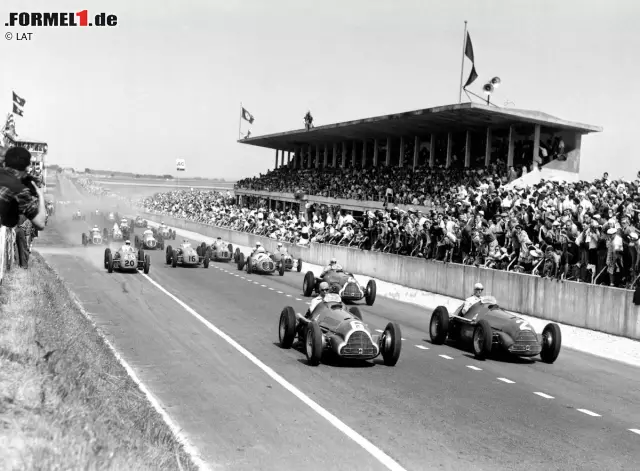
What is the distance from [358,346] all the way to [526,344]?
3.32m

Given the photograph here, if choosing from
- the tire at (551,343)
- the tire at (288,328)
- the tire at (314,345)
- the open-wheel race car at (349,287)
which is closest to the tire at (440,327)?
the tire at (551,343)

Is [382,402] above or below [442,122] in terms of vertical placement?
below

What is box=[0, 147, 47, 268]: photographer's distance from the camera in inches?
218

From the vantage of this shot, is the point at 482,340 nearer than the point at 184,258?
Yes

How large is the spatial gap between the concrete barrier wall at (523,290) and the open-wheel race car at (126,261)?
8837 millimetres

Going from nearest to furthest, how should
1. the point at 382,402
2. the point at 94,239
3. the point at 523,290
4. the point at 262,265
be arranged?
the point at 382,402
the point at 523,290
the point at 262,265
the point at 94,239

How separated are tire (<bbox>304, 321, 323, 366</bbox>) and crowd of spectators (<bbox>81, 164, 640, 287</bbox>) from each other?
Answer: 27.0ft

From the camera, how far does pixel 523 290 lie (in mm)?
20688

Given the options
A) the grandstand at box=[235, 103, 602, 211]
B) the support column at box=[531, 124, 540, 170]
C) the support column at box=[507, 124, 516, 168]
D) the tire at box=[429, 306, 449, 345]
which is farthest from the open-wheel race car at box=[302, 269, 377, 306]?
the support column at box=[531, 124, 540, 170]

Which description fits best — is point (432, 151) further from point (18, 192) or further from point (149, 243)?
point (18, 192)

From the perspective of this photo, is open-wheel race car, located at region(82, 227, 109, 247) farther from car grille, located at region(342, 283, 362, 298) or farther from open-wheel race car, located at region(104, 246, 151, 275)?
car grille, located at region(342, 283, 362, 298)

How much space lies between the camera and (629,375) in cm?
1359

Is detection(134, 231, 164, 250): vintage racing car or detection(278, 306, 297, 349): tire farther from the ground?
detection(278, 306, 297, 349): tire

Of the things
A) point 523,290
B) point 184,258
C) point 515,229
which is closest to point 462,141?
point 184,258
